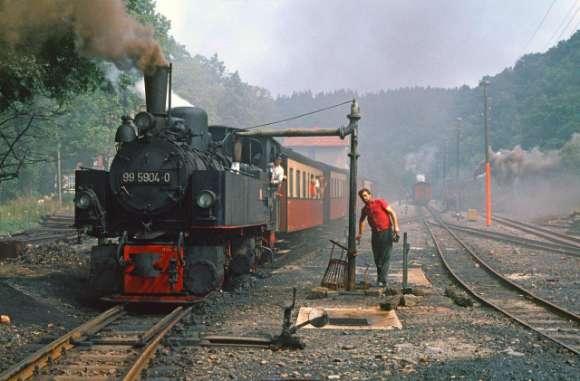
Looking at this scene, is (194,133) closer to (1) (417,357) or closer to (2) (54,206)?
(1) (417,357)

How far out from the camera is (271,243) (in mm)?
13758

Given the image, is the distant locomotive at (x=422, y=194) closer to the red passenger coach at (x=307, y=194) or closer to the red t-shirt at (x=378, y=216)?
the red passenger coach at (x=307, y=194)

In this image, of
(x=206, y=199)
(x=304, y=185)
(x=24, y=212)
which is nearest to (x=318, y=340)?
(x=206, y=199)

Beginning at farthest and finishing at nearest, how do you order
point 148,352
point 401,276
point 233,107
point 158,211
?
point 233,107, point 401,276, point 158,211, point 148,352

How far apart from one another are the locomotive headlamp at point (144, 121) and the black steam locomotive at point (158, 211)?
1cm

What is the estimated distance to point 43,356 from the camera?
566 centimetres

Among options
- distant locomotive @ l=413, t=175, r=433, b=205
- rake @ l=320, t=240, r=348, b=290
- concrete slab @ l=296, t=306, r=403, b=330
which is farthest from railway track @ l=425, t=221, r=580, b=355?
distant locomotive @ l=413, t=175, r=433, b=205

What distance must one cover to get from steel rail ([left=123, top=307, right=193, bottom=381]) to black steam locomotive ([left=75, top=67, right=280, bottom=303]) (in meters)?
0.94

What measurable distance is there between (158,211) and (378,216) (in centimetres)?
377

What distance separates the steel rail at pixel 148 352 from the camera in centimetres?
527

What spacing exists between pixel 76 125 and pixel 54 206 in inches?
248

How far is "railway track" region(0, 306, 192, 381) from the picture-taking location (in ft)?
17.6

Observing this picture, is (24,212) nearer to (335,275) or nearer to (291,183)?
(291,183)

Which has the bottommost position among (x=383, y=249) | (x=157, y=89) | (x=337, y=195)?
(x=383, y=249)
